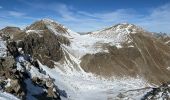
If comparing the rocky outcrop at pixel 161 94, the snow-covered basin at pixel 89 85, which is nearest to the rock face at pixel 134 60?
the snow-covered basin at pixel 89 85

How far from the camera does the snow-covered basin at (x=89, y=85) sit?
218 ft

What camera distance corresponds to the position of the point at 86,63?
3676 inches

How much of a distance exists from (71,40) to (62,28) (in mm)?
8348

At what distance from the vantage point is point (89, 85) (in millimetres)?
75688

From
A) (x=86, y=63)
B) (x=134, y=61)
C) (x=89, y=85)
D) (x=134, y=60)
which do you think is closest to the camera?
(x=89, y=85)

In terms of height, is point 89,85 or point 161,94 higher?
point 161,94

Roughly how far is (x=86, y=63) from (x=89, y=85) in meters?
18.2

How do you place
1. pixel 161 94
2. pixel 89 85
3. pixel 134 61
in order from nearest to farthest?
pixel 161 94 < pixel 89 85 < pixel 134 61

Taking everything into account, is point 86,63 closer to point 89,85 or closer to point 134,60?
point 134,60

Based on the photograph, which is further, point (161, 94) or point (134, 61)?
point (134, 61)

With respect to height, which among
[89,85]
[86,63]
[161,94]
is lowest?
[89,85]

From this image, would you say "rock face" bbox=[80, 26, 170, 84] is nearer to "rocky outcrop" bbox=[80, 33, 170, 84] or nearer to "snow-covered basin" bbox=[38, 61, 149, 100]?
"rocky outcrop" bbox=[80, 33, 170, 84]

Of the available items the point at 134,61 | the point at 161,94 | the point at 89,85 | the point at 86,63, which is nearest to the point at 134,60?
the point at 134,61

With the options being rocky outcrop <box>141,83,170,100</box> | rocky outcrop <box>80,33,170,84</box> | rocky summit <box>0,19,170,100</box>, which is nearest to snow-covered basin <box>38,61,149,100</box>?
rocky summit <box>0,19,170,100</box>
